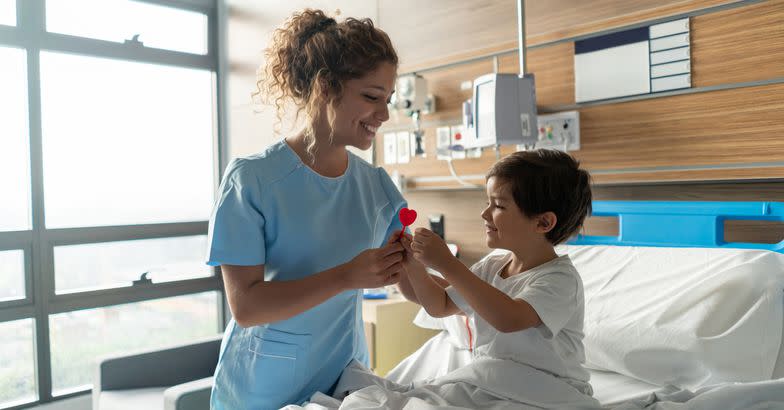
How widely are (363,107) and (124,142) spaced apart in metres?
2.91

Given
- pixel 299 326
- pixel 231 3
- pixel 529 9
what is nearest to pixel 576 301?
pixel 299 326

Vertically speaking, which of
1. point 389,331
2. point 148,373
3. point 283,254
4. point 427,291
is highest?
point 283,254

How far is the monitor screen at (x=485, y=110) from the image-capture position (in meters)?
2.42

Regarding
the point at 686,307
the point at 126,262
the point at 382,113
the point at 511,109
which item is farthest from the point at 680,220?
the point at 126,262

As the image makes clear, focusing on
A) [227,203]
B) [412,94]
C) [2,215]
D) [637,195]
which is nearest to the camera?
[227,203]

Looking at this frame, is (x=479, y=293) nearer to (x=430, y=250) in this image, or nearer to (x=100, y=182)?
(x=430, y=250)

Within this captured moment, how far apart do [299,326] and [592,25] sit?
1635 millimetres

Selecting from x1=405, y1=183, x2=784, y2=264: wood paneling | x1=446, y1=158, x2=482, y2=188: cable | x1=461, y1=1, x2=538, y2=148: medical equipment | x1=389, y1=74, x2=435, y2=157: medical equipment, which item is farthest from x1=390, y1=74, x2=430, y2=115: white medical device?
x1=461, y1=1, x2=538, y2=148: medical equipment

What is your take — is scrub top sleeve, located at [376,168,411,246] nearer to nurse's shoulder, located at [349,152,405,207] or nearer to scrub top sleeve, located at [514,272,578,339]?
nurse's shoulder, located at [349,152,405,207]

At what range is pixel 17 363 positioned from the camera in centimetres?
338

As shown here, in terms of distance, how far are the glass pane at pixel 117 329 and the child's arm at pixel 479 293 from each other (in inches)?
91.6

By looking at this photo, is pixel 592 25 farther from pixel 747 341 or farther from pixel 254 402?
pixel 254 402

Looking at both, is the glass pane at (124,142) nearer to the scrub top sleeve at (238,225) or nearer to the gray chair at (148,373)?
the gray chair at (148,373)

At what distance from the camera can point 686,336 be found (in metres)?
1.69
